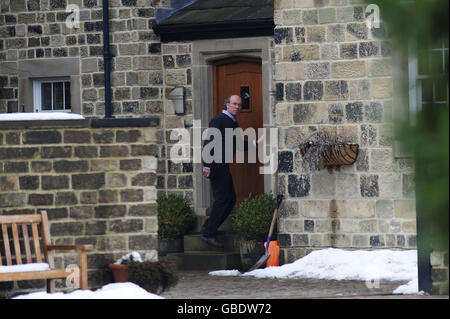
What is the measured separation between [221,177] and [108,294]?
15.1 ft

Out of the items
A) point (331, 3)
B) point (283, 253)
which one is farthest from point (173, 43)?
point (283, 253)

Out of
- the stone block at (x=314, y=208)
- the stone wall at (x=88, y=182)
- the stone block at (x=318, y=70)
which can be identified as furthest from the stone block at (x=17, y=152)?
the stone block at (x=318, y=70)

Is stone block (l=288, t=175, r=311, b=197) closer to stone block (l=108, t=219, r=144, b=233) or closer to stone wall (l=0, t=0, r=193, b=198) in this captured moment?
stone wall (l=0, t=0, r=193, b=198)

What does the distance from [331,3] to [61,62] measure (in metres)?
4.57

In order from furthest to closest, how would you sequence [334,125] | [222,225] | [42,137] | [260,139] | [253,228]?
[222,225] → [260,139] → [253,228] → [334,125] → [42,137]

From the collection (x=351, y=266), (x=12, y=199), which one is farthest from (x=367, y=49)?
(x=12, y=199)

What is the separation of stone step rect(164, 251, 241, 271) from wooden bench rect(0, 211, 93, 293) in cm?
382

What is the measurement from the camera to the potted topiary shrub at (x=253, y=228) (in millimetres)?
11953

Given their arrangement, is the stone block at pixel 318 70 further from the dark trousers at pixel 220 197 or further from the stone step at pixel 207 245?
the stone step at pixel 207 245

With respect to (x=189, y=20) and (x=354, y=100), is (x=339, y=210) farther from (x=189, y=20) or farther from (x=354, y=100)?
(x=189, y=20)

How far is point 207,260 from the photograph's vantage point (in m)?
12.4

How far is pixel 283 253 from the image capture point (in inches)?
466

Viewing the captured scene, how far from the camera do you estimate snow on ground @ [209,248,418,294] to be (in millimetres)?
10547

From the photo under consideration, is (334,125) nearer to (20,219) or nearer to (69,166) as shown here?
(69,166)
